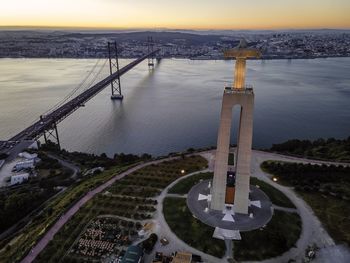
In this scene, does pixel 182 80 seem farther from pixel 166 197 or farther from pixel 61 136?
pixel 166 197

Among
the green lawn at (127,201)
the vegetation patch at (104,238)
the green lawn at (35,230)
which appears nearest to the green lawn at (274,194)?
the green lawn at (127,201)

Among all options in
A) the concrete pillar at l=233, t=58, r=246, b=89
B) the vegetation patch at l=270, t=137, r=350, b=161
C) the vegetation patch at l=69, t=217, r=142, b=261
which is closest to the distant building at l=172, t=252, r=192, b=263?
the vegetation patch at l=69, t=217, r=142, b=261

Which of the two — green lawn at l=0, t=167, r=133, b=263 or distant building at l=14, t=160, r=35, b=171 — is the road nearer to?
green lawn at l=0, t=167, r=133, b=263

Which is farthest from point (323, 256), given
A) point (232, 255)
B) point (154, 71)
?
point (154, 71)

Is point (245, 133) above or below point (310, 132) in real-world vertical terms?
above

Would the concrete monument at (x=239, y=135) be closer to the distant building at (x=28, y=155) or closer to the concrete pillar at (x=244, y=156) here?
the concrete pillar at (x=244, y=156)
